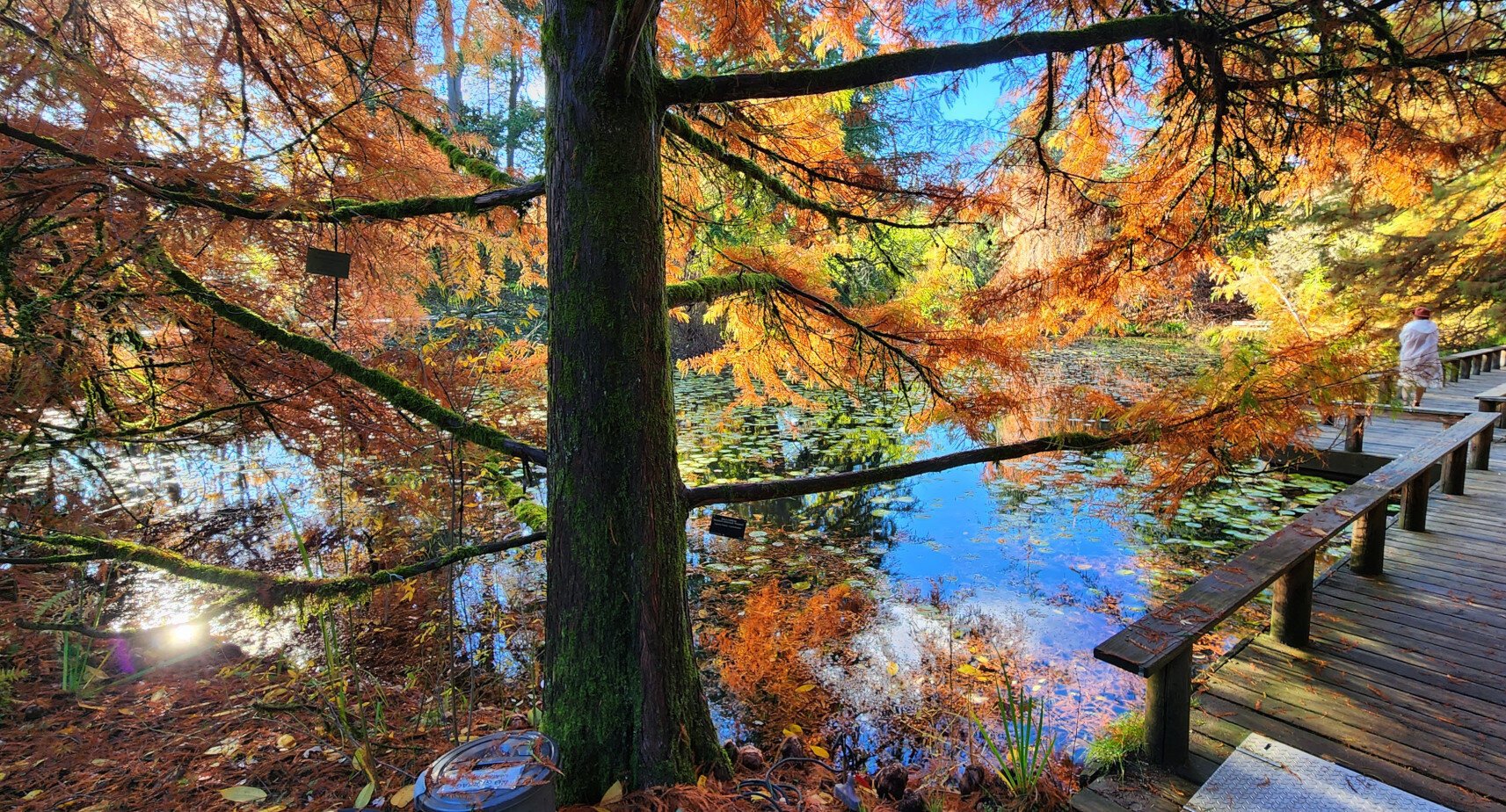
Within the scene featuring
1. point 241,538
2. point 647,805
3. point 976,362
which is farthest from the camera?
point 241,538

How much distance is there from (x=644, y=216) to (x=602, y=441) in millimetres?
743

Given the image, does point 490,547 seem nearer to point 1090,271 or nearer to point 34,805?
point 34,805

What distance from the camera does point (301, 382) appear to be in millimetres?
2795

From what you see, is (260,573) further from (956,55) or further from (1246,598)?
(1246,598)

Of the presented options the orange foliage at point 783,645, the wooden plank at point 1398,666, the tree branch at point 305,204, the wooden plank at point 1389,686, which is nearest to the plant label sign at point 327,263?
the tree branch at point 305,204

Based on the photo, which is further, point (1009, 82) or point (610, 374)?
point (1009, 82)

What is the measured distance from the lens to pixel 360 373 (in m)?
2.32

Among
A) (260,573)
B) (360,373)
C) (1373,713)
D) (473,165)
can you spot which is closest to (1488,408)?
(1373,713)

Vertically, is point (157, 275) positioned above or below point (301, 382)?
above

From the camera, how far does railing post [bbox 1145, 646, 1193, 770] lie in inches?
87.0

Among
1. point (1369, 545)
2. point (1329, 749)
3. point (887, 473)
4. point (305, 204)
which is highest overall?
point (305, 204)

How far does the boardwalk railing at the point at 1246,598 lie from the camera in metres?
2.17

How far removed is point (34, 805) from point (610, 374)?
276 centimetres

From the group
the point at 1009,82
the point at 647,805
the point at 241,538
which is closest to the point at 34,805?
the point at 647,805
